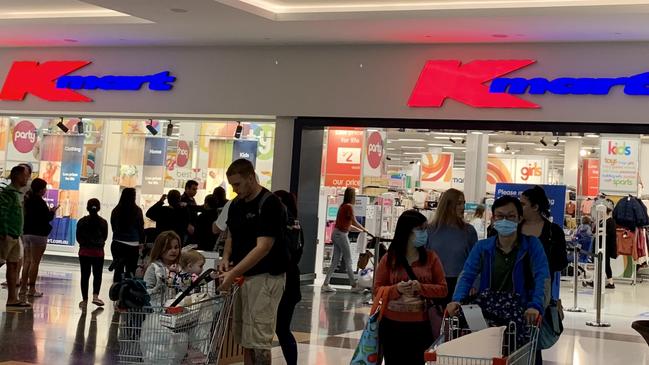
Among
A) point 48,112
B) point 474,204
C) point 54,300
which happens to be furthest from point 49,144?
point 474,204

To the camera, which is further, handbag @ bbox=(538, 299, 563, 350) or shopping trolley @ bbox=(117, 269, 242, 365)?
handbag @ bbox=(538, 299, 563, 350)

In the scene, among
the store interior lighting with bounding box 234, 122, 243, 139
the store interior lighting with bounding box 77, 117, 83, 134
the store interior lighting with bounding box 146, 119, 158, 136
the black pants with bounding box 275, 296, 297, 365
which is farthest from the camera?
the store interior lighting with bounding box 77, 117, 83, 134

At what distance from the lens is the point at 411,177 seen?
61.0ft

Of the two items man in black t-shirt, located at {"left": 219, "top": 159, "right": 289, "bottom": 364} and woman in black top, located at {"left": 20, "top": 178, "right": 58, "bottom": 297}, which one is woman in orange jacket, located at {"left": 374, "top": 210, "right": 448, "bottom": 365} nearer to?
man in black t-shirt, located at {"left": 219, "top": 159, "right": 289, "bottom": 364}

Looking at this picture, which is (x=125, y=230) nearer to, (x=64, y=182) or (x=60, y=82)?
(x=60, y=82)

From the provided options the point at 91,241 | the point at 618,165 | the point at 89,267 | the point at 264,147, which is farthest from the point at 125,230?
the point at 618,165

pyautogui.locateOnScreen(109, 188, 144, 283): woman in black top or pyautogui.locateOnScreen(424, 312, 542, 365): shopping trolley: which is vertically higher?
pyautogui.locateOnScreen(109, 188, 144, 283): woman in black top

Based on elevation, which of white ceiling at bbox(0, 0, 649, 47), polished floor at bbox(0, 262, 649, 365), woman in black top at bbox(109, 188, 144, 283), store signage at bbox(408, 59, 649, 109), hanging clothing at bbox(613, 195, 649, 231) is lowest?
polished floor at bbox(0, 262, 649, 365)

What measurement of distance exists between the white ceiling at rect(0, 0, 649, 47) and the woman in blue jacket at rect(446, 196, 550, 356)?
6.01 metres

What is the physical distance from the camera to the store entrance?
43.4 feet

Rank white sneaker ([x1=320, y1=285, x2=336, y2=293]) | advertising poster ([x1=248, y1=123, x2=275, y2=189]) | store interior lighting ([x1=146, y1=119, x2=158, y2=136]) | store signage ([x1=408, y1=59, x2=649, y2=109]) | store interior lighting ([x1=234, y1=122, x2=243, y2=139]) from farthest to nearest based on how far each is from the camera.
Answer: store interior lighting ([x1=146, y1=119, x2=158, y2=136]) < advertising poster ([x1=248, y1=123, x2=275, y2=189]) < store interior lighting ([x1=234, y1=122, x2=243, y2=139]) < white sneaker ([x1=320, y1=285, x2=336, y2=293]) < store signage ([x1=408, y1=59, x2=649, y2=109])

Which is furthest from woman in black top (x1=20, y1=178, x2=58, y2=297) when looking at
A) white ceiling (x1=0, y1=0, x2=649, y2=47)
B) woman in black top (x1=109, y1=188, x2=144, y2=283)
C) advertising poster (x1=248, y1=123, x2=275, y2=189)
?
advertising poster (x1=248, y1=123, x2=275, y2=189)

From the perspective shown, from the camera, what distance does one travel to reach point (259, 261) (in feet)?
18.8

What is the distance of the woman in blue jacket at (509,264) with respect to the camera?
16.6 ft
